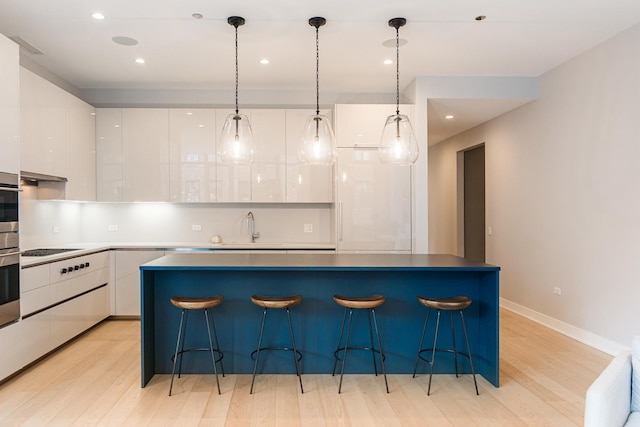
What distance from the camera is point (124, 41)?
12.4 feet

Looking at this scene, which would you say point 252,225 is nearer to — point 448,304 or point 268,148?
point 268,148

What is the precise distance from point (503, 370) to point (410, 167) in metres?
2.40

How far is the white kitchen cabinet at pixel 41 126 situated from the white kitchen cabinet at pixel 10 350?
1.44 m

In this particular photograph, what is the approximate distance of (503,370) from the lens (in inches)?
132

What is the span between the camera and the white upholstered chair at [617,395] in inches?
63.6

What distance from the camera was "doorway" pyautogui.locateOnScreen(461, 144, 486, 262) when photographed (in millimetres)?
6746

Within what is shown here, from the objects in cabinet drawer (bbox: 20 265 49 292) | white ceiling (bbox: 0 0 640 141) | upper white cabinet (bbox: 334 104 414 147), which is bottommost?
cabinet drawer (bbox: 20 265 49 292)

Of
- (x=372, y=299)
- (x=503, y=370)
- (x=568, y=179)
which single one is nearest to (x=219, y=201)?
(x=372, y=299)

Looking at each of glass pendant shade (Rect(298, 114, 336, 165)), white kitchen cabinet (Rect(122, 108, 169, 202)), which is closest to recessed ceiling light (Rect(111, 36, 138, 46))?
white kitchen cabinet (Rect(122, 108, 169, 202))

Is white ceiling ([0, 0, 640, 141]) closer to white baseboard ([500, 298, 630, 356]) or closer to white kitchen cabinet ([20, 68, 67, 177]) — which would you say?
white kitchen cabinet ([20, 68, 67, 177])

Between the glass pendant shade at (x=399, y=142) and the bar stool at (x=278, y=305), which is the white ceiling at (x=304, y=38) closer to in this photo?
the glass pendant shade at (x=399, y=142)

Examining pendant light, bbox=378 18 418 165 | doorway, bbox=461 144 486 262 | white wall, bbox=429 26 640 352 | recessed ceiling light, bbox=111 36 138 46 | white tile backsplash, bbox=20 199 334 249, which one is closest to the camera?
pendant light, bbox=378 18 418 165

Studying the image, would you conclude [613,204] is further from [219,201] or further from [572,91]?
[219,201]

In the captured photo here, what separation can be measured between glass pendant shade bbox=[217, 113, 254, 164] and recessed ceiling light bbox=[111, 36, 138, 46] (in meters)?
1.38
